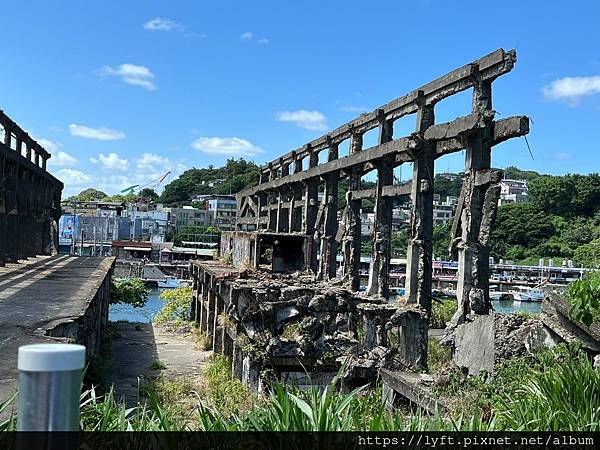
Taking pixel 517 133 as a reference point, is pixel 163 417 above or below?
below

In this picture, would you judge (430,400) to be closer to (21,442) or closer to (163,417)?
(163,417)

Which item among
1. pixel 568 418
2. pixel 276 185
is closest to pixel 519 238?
pixel 276 185

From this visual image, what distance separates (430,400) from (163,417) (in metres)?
3.47

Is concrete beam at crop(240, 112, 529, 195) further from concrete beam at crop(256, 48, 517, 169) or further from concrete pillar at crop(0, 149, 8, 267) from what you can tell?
concrete pillar at crop(0, 149, 8, 267)

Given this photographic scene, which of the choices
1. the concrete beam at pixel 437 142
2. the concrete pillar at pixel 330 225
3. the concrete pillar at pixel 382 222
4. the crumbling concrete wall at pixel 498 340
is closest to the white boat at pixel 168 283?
the concrete pillar at pixel 330 225

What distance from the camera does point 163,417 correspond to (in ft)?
13.9

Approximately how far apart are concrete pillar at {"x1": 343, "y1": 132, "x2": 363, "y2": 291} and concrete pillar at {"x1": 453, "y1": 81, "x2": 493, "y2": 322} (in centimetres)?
614

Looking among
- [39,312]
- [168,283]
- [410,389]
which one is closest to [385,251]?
[410,389]

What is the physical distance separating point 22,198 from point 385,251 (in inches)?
496

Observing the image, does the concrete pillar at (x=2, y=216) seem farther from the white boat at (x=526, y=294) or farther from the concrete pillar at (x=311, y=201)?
the white boat at (x=526, y=294)

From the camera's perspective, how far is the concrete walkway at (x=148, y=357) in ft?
56.3

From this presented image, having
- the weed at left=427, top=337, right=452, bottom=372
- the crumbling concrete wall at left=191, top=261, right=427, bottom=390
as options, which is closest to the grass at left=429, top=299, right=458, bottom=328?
the weed at left=427, top=337, right=452, bottom=372

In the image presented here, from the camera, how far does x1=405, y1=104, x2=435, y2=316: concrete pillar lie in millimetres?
12844

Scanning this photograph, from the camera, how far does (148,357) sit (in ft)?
73.0
